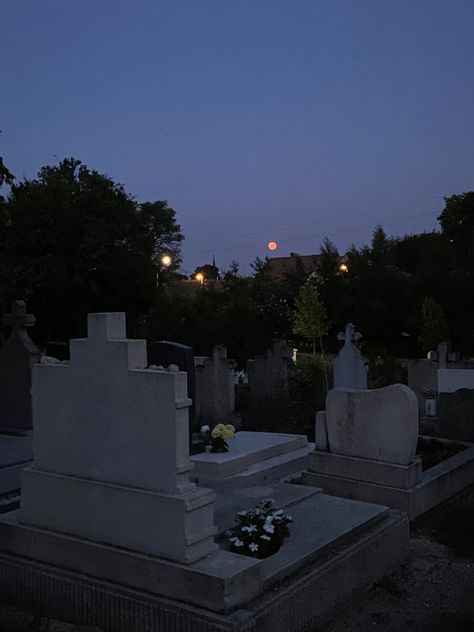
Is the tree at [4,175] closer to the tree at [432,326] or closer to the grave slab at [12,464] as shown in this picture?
the grave slab at [12,464]

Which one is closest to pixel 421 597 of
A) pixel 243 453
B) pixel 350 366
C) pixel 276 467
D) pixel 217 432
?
pixel 276 467

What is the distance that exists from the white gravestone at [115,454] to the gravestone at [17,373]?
5.68 m

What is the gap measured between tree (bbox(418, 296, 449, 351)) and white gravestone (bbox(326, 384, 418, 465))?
21.7 meters

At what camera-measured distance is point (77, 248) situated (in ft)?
73.0

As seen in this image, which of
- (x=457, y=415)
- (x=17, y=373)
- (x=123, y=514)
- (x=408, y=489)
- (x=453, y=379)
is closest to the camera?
(x=123, y=514)

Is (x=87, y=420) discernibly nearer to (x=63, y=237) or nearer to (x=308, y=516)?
(x=308, y=516)

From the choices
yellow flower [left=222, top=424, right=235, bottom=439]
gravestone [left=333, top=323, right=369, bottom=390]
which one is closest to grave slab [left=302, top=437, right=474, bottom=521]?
yellow flower [left=222, top=424, right=235, bottom=439]

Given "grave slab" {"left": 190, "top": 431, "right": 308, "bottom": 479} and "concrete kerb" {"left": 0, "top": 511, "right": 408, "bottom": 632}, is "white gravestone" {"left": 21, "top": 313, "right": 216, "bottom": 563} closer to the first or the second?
"concrete kerb" {"left": 0, "top": 511, "right": 408, "bottom": 632}

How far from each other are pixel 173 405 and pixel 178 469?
0.46 metres

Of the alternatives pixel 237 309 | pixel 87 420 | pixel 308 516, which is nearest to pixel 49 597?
pixel 87 420

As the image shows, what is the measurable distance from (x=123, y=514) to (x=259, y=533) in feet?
3.63

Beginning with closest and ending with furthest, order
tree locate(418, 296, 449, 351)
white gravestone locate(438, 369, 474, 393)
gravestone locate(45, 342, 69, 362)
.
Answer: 1. white gravestone locate(438, 369, 474, 393)
2. gravestone locate(45, 342, 69, 362)
3. tree locate(418, 296, 449, 351)

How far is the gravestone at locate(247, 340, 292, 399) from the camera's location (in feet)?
60.2

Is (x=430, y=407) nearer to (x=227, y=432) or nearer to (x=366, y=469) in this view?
(x=227, y=432)
